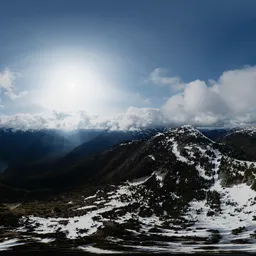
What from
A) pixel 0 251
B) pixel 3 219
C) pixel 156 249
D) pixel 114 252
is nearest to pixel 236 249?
pixel 156 249

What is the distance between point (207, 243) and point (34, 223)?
80.5 metres

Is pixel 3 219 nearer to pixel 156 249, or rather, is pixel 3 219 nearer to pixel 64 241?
pixel 64 241

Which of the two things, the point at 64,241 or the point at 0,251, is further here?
the point at 64,241

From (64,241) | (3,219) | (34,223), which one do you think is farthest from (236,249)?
(3,219)

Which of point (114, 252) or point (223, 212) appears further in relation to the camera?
point (223, 212)

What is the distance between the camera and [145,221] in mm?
178875

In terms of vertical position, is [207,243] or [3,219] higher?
[3,219]

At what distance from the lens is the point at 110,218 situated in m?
182

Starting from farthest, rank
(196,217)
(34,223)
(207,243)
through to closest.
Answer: (196,217)
(34,223)
(207,243)

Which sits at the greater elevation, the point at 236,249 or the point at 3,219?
the point at 3,219

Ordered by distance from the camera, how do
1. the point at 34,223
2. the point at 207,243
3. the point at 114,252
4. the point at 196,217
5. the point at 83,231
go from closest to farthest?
the point at 114,252, the point at 207,243, the point at 83,231, the point at 34,223, the point at 196,217

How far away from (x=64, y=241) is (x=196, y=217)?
74814 mm

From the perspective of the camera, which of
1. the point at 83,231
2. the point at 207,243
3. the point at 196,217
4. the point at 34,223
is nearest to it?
the point at 207,243

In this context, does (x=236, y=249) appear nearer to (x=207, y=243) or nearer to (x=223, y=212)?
(x=207, y=243)
